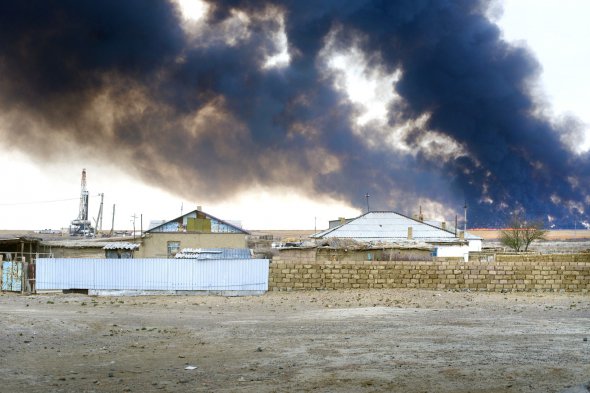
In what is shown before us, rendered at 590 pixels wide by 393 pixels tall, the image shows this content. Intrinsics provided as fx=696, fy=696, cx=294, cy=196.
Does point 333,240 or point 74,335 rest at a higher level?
point 333,240

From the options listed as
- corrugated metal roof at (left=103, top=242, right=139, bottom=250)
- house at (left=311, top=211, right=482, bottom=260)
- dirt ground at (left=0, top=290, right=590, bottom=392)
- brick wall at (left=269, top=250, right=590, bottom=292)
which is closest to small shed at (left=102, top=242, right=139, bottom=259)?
corrugated metal roof at (left=103, top=242, right=139, bottom=250)

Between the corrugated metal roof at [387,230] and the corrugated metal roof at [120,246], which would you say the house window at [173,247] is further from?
the corrugated metal roof at [387,230]

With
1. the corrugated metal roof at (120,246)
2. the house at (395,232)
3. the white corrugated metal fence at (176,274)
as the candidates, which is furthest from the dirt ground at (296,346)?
the house at (395,232)

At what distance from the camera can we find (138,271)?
32656 mm

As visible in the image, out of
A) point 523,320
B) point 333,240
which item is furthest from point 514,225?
point 523,320

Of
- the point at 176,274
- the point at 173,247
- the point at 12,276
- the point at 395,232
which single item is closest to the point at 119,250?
the point at 173,247

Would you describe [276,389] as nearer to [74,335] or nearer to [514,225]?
[74,335]

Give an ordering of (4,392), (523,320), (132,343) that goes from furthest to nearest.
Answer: (523,320), (132,343), (4,392)

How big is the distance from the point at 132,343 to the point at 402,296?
1549 cm

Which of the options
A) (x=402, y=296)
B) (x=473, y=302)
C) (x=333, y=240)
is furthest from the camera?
(x=333, y=240)

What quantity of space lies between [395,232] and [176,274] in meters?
30.9

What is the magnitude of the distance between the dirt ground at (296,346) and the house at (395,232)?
91.4 ft

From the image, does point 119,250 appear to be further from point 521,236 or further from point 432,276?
point 521,236

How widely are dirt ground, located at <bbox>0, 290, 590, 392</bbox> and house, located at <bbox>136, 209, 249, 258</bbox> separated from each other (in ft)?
61.7
